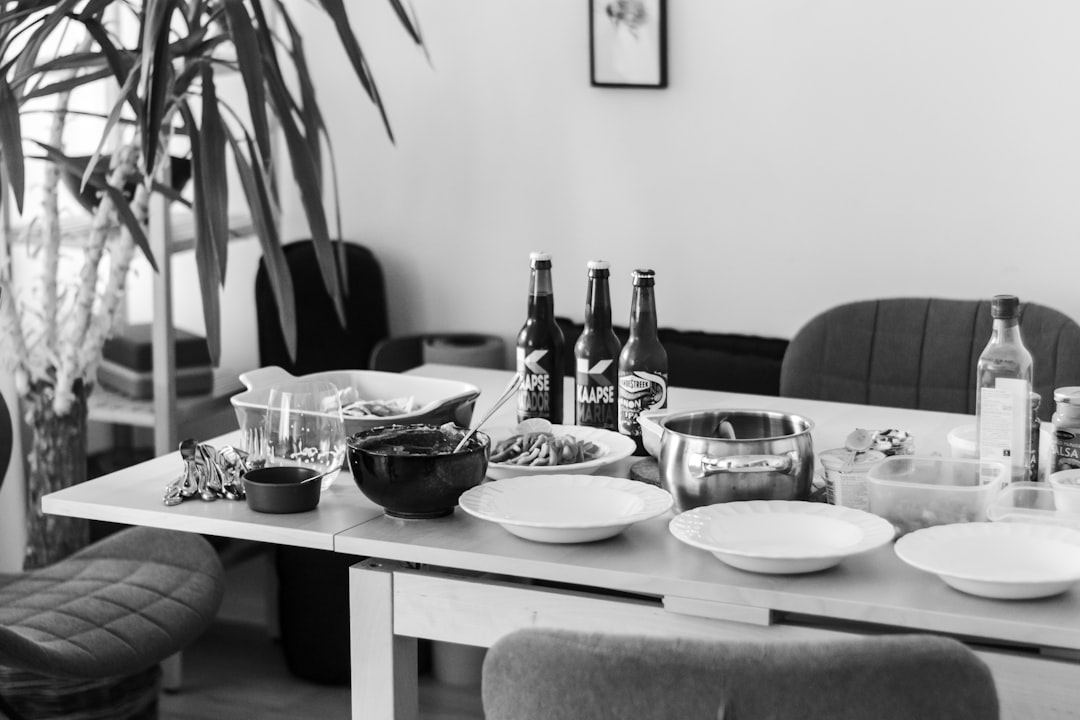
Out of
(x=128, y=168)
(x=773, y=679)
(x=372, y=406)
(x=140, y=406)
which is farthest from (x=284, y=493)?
(x=140, y=406)

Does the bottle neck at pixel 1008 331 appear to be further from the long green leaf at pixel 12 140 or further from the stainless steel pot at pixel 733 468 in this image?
the long green leaf at pixel 12 140

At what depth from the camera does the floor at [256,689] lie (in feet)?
8.89

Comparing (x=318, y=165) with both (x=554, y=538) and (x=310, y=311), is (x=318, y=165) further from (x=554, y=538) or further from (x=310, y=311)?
(x=554, y=538)

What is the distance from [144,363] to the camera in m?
2.83

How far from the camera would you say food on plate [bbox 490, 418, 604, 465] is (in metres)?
1.69

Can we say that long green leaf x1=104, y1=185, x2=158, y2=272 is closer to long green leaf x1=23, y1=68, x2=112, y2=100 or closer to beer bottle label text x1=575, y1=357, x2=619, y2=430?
long green leaf x1=23, y1=68, x2=112, y2=100

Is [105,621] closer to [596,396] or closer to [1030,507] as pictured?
[596,396]

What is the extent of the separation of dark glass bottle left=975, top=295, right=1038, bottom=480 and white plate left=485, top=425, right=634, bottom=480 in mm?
434

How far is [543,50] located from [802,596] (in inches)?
79.2

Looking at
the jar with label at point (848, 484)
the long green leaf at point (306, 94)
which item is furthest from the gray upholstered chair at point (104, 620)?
the jar with label at point (848, 484)

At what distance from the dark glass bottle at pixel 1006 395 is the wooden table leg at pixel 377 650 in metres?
0.70

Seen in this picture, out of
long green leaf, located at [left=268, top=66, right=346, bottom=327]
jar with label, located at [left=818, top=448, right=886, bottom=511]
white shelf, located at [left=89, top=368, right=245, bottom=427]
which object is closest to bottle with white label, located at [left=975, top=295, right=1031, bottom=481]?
jar with label, located at [left=818, top=448, right=886, bottom=511]

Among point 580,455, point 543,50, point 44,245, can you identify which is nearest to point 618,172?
point 543,50

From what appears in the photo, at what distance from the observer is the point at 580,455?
1.72m
